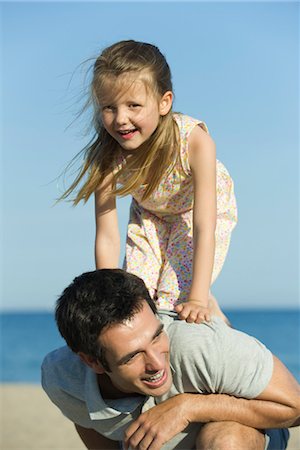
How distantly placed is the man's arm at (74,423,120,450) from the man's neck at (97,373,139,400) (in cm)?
45

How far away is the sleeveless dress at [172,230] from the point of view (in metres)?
4.12

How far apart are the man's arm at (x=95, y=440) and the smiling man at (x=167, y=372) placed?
16.9 inches

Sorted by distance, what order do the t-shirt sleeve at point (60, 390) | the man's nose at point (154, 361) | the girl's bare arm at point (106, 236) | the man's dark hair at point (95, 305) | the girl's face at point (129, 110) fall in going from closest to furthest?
the man's nose at point (154, 361) → the man's dark hair at point (95, 305) → the t-shirt sleeve at point (60, 390) → the girl's face at point (129, 110) → the girl's bare arm at point (106, 236)

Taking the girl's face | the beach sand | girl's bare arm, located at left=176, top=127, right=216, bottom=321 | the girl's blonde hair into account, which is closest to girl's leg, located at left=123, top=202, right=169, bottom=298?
the girl's blonde hair

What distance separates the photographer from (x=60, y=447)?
10.1 metres

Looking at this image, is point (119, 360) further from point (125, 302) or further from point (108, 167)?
point (108, 167)

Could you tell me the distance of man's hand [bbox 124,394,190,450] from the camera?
11.3ft

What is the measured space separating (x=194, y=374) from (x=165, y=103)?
149 centimetres

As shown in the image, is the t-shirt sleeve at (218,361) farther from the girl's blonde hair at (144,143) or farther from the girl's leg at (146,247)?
the girl's blonde hair at (144,143)

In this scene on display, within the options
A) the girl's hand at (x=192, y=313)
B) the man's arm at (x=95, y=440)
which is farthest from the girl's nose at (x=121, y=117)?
the man's arm at (x=95, y=440)

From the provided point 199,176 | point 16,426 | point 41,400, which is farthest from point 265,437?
point 41,400

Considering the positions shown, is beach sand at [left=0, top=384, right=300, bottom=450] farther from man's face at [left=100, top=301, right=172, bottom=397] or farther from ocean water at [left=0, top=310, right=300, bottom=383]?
ocean water at [left=0, top=310, right=300, bottom=383]

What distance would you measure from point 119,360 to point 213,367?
0.40m

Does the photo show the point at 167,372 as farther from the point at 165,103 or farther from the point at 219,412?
the point at 165,103
